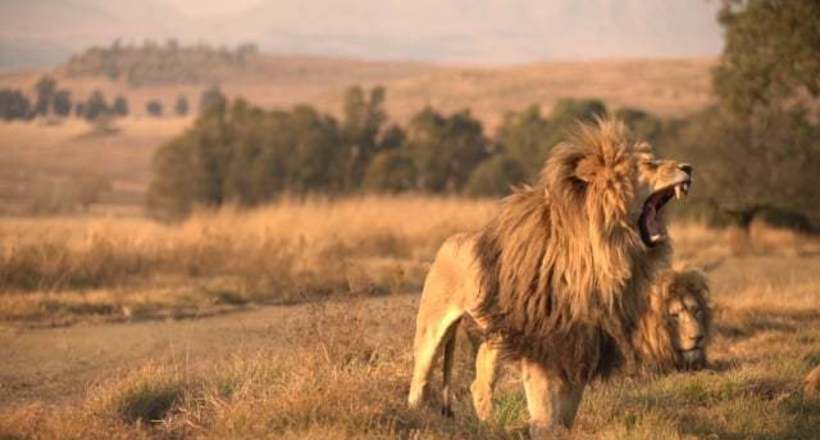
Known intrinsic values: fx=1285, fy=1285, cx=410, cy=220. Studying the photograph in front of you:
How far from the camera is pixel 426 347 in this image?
24.7 feet

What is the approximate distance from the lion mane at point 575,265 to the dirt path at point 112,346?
2.97m

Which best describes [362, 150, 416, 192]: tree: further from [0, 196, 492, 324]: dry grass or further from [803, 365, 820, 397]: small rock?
[803, 365, 820, 397]: small rock

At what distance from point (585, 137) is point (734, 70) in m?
21.7

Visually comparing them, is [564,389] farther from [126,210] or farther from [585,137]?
[126,210]

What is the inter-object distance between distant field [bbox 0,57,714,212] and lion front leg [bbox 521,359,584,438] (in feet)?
100

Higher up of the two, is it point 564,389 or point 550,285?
point 550,285

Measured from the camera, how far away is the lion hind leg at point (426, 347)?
7.38 metres

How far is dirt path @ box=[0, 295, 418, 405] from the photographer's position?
10.4m

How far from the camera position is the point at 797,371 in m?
10.4

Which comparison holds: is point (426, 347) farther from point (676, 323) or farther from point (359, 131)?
point (359, 131)

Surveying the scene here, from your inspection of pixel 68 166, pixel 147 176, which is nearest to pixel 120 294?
pixel 68 166

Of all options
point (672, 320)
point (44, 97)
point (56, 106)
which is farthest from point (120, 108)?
point (672, 320)

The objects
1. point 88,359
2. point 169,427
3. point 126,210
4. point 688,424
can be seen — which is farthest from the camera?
point 126,210

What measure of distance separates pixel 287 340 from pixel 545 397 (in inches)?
139
